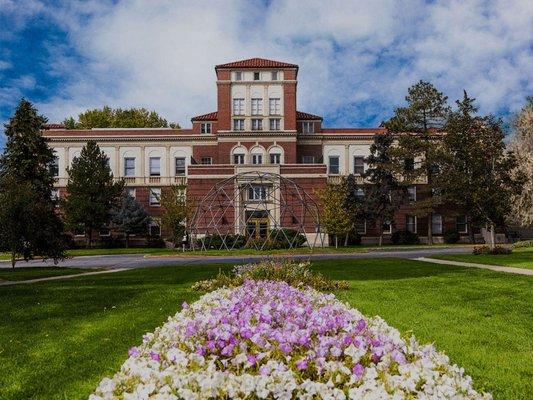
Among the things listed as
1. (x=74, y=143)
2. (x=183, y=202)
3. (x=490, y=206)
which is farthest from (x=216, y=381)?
(x=74, y=143)

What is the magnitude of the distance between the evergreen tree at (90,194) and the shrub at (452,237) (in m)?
34.3

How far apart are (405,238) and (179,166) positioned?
88.7ft

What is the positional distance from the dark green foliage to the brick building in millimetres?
11444

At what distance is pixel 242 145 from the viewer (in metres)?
61.5

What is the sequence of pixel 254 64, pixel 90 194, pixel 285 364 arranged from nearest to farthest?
pixel 285 364
pixel 90 194
pixel 254 64

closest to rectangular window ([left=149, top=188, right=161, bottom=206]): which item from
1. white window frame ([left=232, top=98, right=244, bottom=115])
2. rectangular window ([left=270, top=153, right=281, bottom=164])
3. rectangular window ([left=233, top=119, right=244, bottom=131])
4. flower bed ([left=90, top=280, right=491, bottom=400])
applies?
rectangular window ([left=233, top=119, right=244, bottom=131])

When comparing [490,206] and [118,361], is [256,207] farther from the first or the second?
[118,361]

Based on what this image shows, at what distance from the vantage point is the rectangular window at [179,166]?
65125mm

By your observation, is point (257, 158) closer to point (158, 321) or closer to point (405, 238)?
point (405, 238)

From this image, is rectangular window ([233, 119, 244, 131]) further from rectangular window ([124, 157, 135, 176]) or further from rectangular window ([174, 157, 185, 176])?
rectangular window ([124, 157, 135, 176])

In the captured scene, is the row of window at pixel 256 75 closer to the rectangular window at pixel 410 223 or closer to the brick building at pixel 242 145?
the brick building at pixel 242 145

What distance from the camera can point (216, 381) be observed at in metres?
3.94

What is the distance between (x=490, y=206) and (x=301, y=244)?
19.5 metres

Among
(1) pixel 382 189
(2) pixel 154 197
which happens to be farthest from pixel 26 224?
(2) pixel 154 197
